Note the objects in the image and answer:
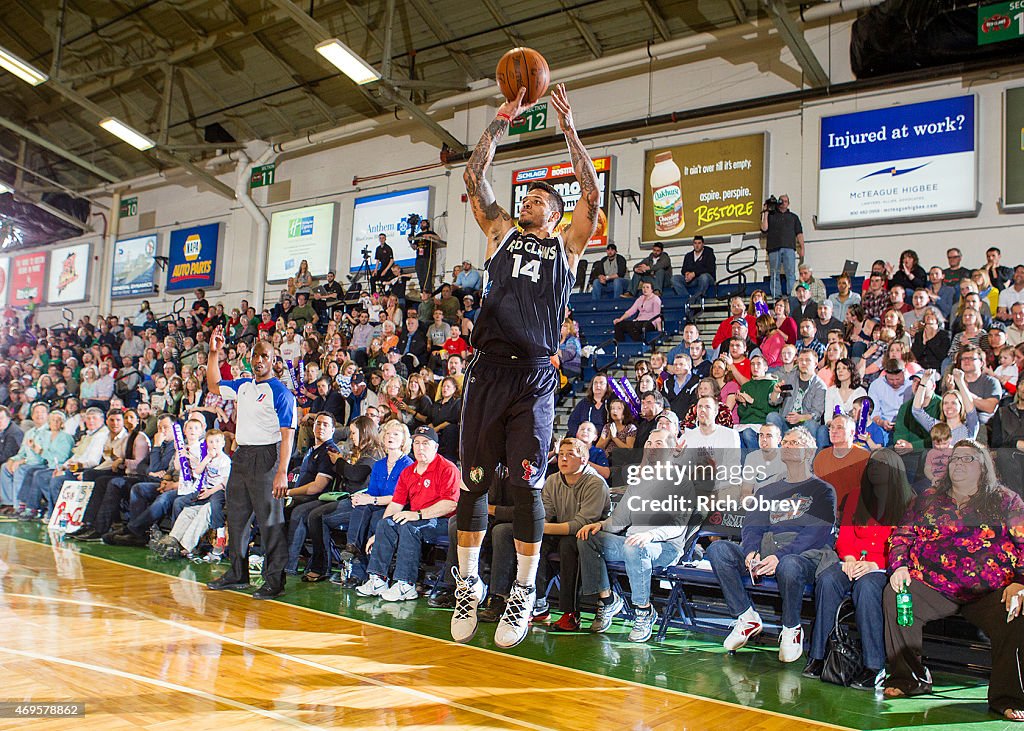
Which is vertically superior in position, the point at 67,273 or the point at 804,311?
the point at 67,273

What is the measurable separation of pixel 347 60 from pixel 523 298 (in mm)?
10312

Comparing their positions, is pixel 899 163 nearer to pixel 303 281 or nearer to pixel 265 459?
pixel 265 459

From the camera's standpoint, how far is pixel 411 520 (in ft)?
20.0

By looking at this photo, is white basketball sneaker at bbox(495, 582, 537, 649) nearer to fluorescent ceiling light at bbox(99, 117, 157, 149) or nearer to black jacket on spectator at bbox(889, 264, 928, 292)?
black jacket on spectator at bbox(889, 264, 928, 292)

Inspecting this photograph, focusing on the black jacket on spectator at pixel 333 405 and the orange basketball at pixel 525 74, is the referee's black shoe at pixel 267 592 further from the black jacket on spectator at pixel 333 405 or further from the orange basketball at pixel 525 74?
the black jacket on spectator at pixel 333 405

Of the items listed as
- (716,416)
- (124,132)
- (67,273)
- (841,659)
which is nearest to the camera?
(841,659)

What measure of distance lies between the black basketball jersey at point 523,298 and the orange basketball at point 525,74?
24.4 inches

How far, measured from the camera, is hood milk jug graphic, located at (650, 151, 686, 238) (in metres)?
13.5

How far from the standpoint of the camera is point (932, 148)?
1120 centimetres

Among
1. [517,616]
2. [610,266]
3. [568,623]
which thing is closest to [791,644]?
[568,623]

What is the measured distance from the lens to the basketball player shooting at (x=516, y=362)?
3656mm

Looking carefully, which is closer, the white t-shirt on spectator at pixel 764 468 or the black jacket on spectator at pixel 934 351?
the white t-shirt on spectator at pixel 764 468

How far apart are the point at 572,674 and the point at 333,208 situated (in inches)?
599

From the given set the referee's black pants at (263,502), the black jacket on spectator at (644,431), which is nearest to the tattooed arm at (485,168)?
the referee's black pants at (263,502)
